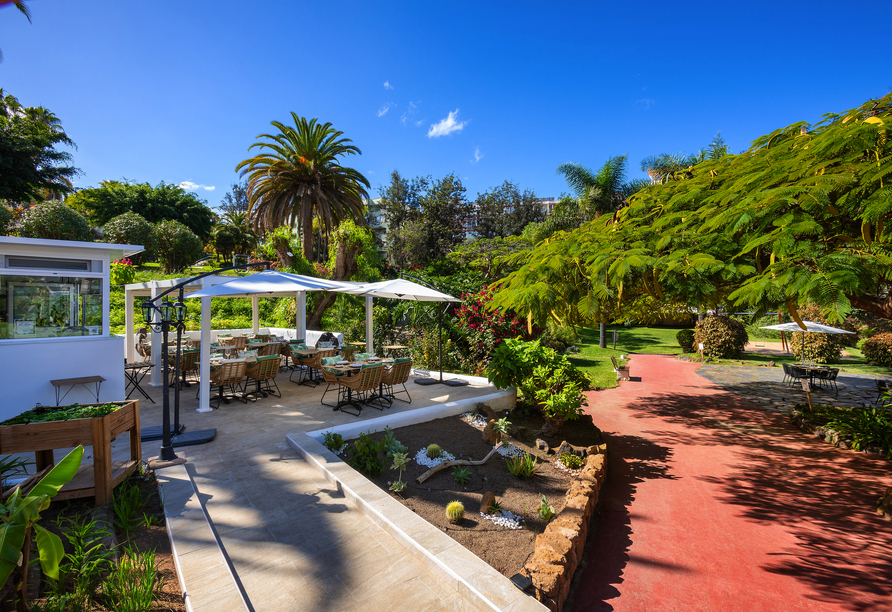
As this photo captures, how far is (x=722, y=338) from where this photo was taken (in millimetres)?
18344

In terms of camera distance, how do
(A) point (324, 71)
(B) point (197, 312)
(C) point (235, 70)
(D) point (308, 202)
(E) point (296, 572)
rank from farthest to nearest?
(B) point (197, 312), (D) point (308, 202), (A) point (324, 71), (C) point (235, 70), (E) point (296, 572)

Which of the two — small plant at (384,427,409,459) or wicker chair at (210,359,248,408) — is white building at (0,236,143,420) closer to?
wicker chair at (210,359,248,408)

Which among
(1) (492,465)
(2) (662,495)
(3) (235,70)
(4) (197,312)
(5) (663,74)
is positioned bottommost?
(2) (662,495)

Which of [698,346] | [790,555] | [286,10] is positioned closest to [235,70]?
[286,10]

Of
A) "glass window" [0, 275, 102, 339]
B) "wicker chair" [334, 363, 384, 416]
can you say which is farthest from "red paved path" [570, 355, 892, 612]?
"glass window" [0, 275, 102, 339]

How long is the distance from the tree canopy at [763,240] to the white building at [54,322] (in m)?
6.59

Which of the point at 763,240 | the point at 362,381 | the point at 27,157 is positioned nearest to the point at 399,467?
the point at 362,381

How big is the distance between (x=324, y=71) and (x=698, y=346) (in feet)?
66.3

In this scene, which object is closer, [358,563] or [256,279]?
[358,563]

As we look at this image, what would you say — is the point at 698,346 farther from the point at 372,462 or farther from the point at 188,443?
the point at 188,443

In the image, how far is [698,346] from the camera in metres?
18.7

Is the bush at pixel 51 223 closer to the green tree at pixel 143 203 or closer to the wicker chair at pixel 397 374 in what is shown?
the green tree at pixel 143 203

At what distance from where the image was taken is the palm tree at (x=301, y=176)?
18.0 meters

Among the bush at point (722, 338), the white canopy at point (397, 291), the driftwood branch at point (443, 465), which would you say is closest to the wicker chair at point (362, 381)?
the white canopy at point (397, 291)
